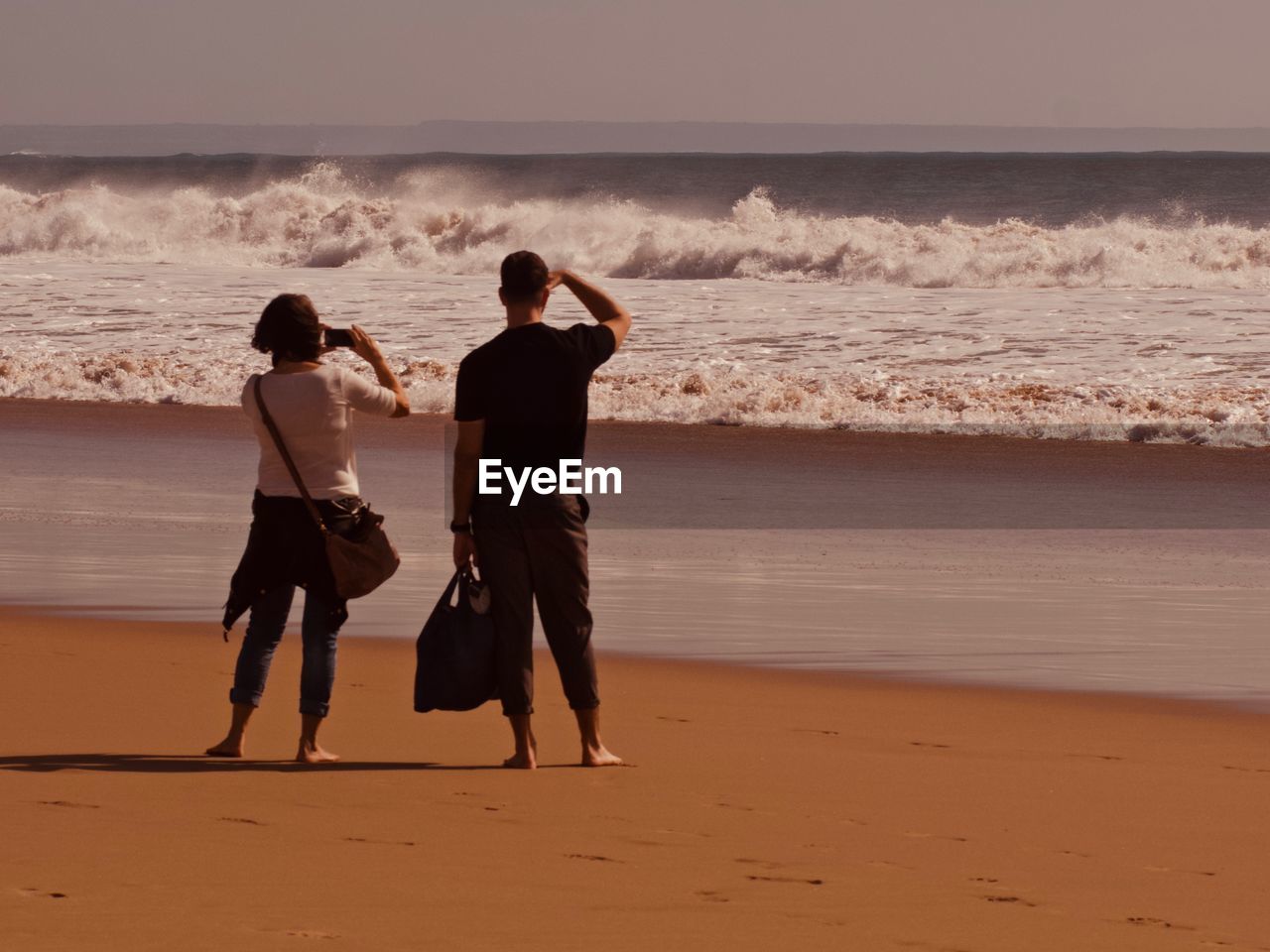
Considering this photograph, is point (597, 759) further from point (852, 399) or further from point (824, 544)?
point (852, 399)

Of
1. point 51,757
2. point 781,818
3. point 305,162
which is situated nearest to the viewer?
point 781,818

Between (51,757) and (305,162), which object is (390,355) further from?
(305,162)

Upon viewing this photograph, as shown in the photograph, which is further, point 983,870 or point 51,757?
point 51,757

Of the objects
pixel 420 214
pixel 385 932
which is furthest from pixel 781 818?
pixel 420 214

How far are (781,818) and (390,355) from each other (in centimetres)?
2078

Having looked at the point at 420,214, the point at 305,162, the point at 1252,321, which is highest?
the point at 305,162

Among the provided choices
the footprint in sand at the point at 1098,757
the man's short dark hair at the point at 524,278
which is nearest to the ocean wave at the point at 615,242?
the footprint in sand at the point at 1098,757

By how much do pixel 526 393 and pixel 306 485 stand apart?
70 centimetres

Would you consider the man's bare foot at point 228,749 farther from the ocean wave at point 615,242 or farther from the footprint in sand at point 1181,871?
the ocean wave at point 615,242

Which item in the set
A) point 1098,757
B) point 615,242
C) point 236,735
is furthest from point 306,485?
point 615,242

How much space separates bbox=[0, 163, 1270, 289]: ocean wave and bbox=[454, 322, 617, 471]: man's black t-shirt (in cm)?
3205

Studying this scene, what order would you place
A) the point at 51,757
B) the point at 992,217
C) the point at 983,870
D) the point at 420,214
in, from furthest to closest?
the point at 992,217, the point at 420,214, the point at 51,757, the point at 983,870

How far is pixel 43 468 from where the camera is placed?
15.1 meters

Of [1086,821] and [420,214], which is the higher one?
[420,214]
